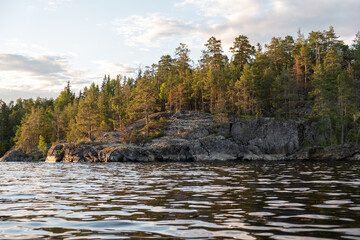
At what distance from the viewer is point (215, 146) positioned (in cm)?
5934

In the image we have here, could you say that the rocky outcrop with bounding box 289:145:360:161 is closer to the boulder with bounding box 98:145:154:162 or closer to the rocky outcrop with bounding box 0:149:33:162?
the boulder with bounding box 98:145:154:162

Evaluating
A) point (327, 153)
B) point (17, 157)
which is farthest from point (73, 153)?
point (327, 153)

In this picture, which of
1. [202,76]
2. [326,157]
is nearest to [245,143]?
[326,157]

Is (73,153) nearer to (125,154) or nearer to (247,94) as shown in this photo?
(125,154)

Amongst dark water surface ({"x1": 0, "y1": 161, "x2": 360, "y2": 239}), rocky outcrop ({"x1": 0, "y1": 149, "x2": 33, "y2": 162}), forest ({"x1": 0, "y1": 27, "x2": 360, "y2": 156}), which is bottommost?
rocky outcrop ({"x1": 0, "y1": 149, "x2": 33, "y2": 162})

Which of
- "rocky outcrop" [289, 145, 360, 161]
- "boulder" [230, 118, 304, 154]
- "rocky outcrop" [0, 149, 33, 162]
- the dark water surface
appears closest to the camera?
the dark water surface

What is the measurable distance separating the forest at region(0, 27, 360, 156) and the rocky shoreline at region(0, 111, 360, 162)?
389 centimetres

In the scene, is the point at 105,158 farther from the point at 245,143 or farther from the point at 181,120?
the point at 245,143

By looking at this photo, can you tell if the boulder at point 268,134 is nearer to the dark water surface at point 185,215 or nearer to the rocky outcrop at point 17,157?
the dark water surface at point 185,215

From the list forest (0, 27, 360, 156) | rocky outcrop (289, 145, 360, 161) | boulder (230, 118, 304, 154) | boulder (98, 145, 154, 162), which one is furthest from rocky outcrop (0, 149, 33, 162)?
rocky outcrop (289, 145, 360, 161)

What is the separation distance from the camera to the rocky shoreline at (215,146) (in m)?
56.7

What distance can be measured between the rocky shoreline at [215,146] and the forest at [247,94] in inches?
153

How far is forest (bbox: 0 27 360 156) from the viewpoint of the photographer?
67125mm

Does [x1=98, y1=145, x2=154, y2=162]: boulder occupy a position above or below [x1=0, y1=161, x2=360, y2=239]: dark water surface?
below
